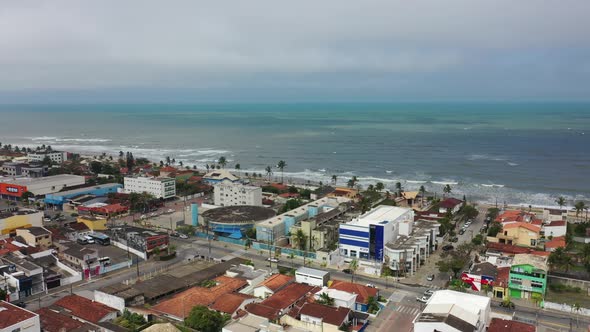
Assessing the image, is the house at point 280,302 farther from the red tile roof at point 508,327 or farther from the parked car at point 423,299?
the red tile roof at point 508,327

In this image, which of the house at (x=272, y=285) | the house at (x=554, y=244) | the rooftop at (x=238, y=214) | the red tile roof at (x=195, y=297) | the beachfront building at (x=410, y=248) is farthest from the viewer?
the rooftop at (x=238, y=214)

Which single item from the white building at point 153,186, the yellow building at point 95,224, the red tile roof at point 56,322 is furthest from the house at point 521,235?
the white building at point 153,186

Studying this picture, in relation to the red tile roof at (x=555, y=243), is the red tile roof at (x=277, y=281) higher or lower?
lower

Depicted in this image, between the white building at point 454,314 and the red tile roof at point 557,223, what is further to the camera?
the red tile roof at point 557,223

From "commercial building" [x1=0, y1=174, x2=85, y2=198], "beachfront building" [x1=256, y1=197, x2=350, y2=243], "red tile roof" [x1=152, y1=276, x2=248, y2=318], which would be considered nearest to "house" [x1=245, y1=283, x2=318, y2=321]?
"red tile roof" [x1=152, y1=276, x2=248, y2=318]

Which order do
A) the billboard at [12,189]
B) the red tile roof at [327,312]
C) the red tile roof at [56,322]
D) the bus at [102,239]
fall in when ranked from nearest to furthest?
the red tile roof at [56,322] < the red tile roof at [327,312] < the bus at [102,239] < the billboard at [12,189]

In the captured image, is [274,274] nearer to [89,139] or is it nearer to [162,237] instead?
[162,237]
